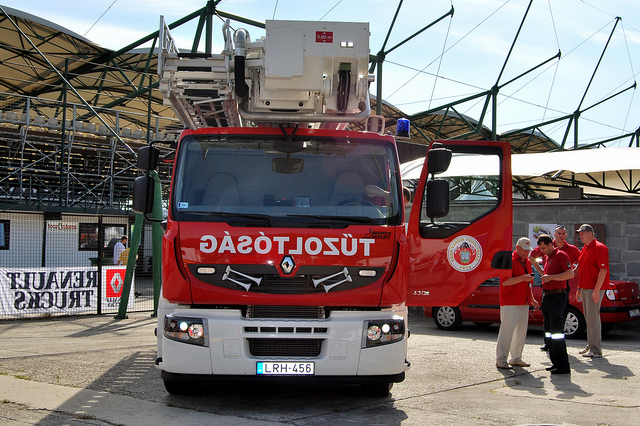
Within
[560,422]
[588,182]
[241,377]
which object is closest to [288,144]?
[241,377]

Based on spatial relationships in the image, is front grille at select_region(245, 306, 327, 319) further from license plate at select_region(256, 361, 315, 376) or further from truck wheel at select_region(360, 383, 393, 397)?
truck wheel at select_region(360, 383, 393, 397)

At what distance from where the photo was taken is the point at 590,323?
1025 cm

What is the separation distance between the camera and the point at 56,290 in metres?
15.0

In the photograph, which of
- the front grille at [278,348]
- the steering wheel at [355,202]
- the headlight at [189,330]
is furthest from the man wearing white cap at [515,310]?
the headlight at [189,330]

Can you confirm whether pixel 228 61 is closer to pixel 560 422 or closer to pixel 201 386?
pixel 201 386

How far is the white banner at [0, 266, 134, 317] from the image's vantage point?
14266mm

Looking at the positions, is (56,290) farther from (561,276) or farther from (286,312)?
(561,276)

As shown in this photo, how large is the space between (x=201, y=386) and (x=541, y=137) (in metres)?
38.6

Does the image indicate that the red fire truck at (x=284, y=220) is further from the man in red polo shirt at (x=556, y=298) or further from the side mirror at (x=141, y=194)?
the man in red polo shirt at (x=556, y=298)

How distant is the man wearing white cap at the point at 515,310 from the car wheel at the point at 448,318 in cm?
457

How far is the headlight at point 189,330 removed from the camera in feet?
20.7

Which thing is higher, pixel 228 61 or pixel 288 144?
pixel 228 61

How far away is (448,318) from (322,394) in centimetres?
720

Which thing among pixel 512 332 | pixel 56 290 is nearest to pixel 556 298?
pixel 512 332
